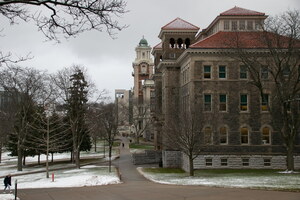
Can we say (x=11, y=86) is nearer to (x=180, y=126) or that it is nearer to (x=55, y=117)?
(x=55, y=117)

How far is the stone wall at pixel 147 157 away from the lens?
54219mm

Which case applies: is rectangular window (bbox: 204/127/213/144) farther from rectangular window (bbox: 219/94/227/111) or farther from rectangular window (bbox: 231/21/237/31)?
rectangular window (bbox: 231/21/237/31)

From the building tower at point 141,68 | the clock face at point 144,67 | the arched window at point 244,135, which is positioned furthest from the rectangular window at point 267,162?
the clock face at point 144,67

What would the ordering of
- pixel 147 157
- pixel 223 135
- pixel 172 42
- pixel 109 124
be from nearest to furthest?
pixel 223 135, pixel 172 42, pixel 147 157, pixel 109 124

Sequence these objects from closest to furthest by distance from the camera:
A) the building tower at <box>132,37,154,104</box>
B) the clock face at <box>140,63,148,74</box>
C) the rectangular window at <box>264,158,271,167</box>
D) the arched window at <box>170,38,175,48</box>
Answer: the rectangular window at <box>264,158,271,167</box>, the arched window at <box>170,38,175,48</box>, the building tower at <box>132,37,154,104</box>, the clock face at <box>140,63,148,74</box>

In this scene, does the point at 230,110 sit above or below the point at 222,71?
below

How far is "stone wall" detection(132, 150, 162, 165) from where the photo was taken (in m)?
54.2

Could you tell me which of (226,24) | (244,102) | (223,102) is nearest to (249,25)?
(226,24)

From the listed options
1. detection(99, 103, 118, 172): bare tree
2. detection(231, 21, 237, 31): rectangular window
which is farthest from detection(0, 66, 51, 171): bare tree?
detection(231, 21, 237, 31): rectangular window

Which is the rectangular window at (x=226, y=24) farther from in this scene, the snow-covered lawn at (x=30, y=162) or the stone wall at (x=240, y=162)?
the snow-covered lawn at (x=30, y=162)

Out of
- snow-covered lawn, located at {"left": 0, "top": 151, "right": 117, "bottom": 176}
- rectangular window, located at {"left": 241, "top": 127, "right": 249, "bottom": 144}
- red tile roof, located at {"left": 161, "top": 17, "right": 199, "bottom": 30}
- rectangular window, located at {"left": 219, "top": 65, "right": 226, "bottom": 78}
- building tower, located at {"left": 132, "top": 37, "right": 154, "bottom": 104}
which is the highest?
building tower, located at {"left": 132, "top": 37, "right": 154, "bottom": 104}

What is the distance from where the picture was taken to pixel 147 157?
183 feet

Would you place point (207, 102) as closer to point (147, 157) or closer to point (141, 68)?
point (147, 157)

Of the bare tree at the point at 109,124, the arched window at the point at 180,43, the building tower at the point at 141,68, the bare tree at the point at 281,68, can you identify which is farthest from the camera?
the building tower at the point at 141,68
